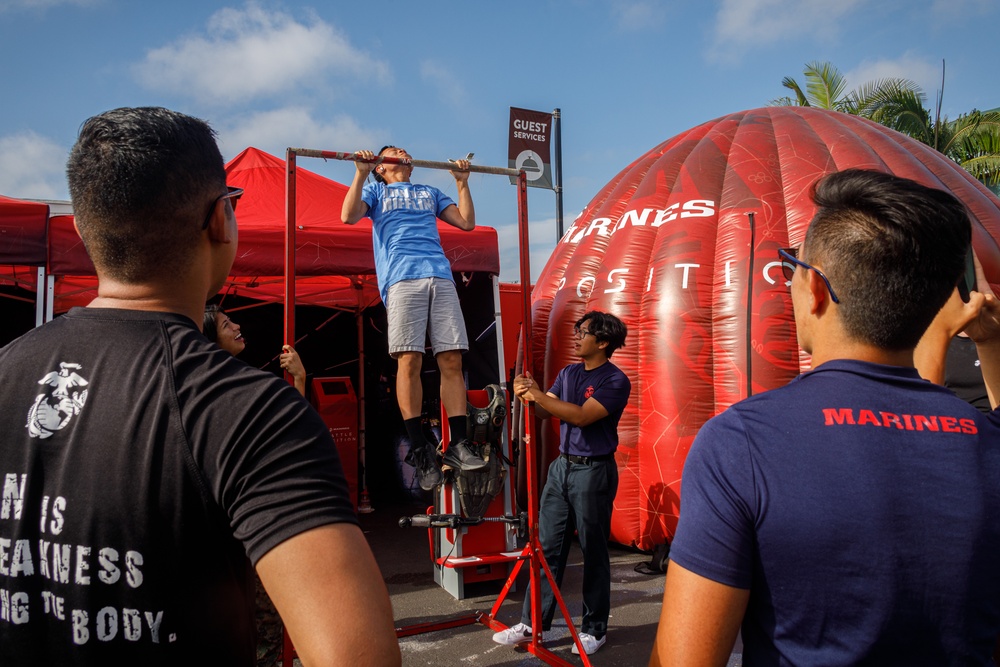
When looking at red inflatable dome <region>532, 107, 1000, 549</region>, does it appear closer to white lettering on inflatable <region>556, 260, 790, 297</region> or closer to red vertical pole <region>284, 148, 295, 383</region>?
white lettering on inflatable <region>556, 260, 790, 297</region>

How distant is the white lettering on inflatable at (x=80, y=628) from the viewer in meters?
1.13

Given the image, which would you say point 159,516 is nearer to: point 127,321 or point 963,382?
point 127,321

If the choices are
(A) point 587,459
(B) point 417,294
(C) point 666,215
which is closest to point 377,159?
(B) point 417,294

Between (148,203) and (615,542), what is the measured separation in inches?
256

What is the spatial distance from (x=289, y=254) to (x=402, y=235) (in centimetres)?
78

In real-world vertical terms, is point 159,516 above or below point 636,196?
below

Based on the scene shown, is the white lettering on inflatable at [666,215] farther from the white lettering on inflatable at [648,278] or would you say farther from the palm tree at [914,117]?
the palm tree at [914,117]

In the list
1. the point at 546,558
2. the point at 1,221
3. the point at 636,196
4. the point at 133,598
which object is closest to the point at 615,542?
the point at 546,558

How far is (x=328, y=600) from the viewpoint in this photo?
1015 millimetres

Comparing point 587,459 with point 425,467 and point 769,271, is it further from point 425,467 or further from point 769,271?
point 769,271

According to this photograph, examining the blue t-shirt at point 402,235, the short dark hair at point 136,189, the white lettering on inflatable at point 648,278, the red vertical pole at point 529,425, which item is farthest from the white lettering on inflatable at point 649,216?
the short dark hair at point 136,189

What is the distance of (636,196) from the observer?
749cm

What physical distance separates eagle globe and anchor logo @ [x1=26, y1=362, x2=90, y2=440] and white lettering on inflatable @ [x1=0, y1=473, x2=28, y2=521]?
83 mm

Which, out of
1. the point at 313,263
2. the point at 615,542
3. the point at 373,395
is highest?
the point at 313,263
